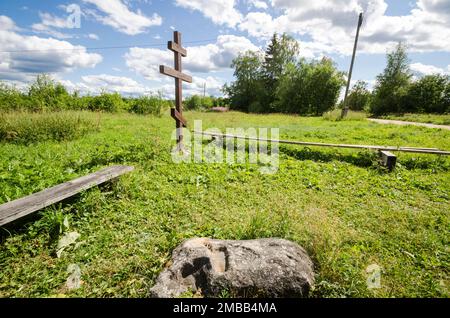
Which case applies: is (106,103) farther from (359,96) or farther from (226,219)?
(359,96)

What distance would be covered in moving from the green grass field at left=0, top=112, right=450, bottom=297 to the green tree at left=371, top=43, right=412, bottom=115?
2909 cm

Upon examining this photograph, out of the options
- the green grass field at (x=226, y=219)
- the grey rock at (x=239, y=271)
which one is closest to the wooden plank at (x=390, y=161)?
the green grass field at (x=226, y=219)

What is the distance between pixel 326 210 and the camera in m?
4.25

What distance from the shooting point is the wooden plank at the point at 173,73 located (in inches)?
240

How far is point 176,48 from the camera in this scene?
679cm

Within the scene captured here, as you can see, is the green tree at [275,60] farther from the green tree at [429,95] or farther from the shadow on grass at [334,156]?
the shadow on grass at [334,156]

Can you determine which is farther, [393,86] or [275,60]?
[275,60]

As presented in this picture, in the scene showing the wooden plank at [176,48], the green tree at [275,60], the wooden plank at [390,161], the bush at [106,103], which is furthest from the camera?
the green tree at [275,60]

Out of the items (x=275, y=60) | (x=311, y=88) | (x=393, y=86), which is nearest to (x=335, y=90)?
(x=311, y=88)

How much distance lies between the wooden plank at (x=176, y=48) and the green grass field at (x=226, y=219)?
10.8ft

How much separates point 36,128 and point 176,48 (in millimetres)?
6392

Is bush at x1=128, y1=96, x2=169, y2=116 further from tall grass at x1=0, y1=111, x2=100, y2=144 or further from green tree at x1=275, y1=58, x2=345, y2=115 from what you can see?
green tree at x1=275, y1=58, x2=345, y2=115
